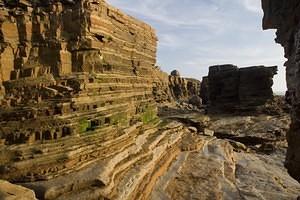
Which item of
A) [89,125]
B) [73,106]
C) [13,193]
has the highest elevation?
[73,106]

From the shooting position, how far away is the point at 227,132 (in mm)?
26484

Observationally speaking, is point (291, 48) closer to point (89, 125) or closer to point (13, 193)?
point (89, 125)

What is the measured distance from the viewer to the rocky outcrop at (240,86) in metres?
39.3

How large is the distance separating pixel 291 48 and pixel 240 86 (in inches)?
1313

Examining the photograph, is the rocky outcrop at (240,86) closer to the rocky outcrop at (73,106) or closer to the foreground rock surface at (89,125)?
the foreground rock surface at (89,125)

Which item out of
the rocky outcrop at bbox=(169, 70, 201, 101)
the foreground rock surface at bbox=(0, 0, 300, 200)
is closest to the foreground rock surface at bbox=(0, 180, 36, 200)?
the foreground rock surface at bbox=(0, 0, 300, 200)

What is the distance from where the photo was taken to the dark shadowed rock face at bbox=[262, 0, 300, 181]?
26.6 feet

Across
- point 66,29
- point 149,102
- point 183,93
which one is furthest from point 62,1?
point 183,93

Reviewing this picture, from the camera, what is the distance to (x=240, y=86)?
4103cm

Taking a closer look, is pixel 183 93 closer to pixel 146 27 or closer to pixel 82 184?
pixel 146 27

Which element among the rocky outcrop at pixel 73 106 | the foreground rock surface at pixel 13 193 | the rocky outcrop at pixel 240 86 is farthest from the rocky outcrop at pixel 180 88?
the foreground rock surface at pixel 13 193

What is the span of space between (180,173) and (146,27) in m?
8.88

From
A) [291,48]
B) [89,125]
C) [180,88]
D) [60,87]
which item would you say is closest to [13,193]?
[89,125]

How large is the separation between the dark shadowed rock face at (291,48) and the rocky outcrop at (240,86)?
3005 cm
